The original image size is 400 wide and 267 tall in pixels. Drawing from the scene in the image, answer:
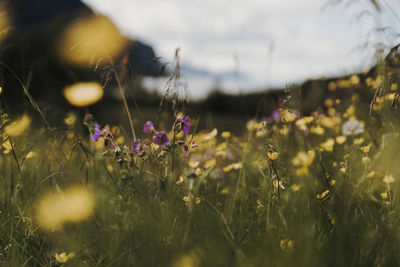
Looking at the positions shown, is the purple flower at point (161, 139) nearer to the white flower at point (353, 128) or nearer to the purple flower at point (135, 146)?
the purple flower at point (135, 146)

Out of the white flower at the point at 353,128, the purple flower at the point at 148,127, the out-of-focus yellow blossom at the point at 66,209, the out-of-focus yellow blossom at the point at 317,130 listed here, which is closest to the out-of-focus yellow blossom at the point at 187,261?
the out-of-focus yellow blossom at the point at 66,209

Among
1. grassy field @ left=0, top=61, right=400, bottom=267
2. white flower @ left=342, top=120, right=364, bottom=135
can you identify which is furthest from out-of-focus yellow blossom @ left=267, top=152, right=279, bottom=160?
white flower @ left=342, top=120, right=364, bottom=135

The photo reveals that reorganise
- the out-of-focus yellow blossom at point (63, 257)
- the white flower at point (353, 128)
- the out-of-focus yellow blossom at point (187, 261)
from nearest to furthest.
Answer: the out-of-focus yellow blossom at point (187, 261) < the out-of-focus yellow blossom at point (63, 257) < the white flower at point (353, 128)

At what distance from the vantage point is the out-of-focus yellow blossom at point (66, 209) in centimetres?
133

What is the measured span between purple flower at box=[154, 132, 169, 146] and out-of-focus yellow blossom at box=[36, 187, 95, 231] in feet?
1.10

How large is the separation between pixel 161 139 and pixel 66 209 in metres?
0.45

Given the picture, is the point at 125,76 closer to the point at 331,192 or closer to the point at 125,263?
the point at 125,263

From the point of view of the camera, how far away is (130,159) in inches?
56.3

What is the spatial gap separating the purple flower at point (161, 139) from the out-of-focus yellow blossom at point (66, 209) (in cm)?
34

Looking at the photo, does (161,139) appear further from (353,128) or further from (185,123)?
(353,128)

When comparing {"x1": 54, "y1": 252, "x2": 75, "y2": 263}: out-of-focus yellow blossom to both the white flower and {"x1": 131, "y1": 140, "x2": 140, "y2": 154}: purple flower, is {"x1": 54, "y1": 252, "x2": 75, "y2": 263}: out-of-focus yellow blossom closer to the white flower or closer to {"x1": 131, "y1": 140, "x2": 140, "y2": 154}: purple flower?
{"x1": 131, "y1": 140, "x2": 140, "y2": 154}: purple flower

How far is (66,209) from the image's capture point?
1.35 metres

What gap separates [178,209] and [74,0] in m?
7.18

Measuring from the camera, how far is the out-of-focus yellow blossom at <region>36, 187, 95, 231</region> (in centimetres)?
133
